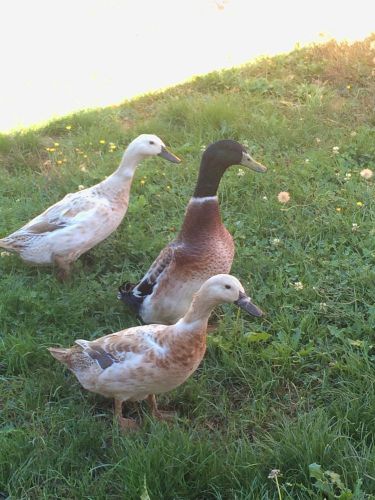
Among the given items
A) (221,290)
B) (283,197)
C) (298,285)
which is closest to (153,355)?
(221,290)

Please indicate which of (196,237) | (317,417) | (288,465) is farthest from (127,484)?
(196,237)

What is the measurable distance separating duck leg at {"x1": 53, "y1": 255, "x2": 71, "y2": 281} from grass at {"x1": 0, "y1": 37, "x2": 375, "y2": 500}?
52mm

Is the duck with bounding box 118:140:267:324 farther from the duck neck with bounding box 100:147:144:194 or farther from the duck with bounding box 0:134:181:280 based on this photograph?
the duck neck with bounding box 100:147:144:194

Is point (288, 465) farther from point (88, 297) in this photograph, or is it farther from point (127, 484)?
point (88, 297)

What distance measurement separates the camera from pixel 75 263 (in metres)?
4.13

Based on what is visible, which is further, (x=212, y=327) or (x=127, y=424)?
(x=212, y=327)

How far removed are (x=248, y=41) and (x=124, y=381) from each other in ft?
19.7

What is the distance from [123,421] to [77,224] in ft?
4.66

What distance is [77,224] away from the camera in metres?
3.85

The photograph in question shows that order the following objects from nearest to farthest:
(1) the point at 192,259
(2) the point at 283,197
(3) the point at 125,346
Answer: (3) the point at 125,346 → (1) the point at 192,259 → (2) the point at 283,197

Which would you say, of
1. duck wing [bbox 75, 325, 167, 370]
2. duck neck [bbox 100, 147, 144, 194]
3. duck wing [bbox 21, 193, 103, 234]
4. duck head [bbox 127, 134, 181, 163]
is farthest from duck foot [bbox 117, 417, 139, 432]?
duck head [bbox 127, 134, 181, 163]

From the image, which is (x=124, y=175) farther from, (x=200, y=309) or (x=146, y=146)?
(x=200, y=309)

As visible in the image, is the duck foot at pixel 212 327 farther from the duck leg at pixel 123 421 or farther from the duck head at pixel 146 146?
the duck head at pixel 146 146

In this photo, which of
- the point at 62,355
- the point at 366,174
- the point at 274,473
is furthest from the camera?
the point at 366,174
